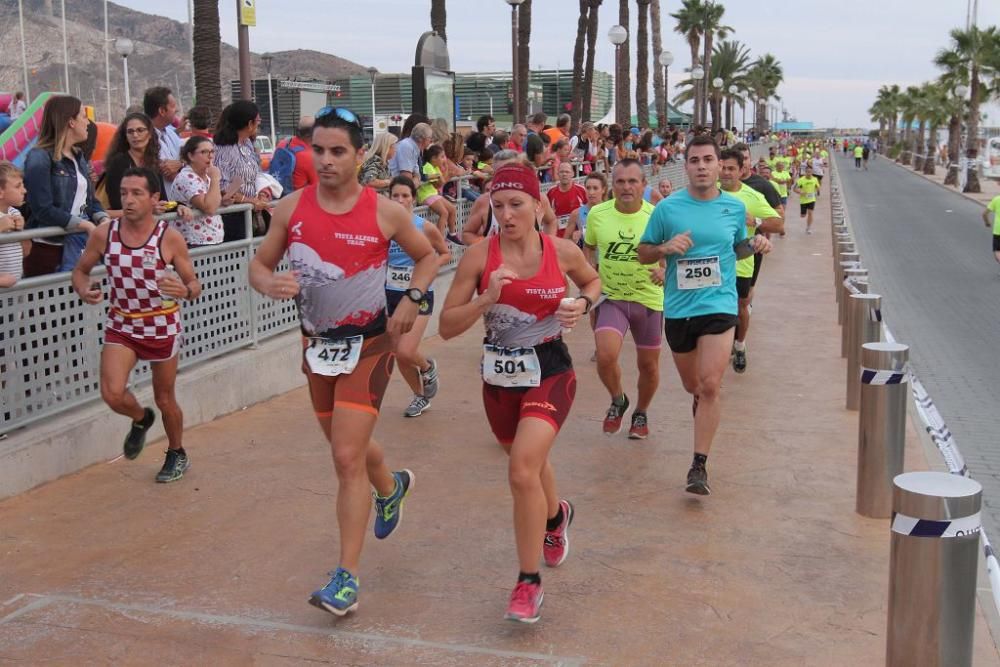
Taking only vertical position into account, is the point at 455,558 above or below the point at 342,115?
below

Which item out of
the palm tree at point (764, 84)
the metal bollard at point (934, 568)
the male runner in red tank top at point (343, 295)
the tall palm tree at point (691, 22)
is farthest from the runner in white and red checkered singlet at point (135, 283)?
the palm tree at point (764, 84)

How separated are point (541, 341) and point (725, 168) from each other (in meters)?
5.22

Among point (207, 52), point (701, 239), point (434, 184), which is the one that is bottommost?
point (701, 239)

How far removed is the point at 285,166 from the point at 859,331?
4934mm

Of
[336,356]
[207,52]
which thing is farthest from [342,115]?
[207,52]

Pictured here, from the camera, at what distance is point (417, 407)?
850cm

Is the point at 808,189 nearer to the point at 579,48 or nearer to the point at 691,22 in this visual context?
the point at 579,48

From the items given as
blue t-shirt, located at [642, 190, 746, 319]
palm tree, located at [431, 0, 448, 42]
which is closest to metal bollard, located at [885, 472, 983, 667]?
blue t-shirt, located at [642, 190, 746, 319]

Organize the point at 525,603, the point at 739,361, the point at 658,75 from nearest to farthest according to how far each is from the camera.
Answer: the point at 525,603 → the point at 739,361 → the point at 658,75

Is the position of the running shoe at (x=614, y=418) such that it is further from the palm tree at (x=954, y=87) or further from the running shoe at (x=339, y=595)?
the palm tree at (x=954, y=87)

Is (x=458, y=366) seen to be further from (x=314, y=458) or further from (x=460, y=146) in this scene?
(x=460, y=146)

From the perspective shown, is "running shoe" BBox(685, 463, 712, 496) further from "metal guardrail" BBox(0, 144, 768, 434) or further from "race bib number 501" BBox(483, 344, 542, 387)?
"metal guardrail" BBox(0, 144, 768, 434)

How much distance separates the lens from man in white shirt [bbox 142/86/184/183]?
822 centimetres

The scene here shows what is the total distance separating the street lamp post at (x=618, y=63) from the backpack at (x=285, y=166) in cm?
2460
